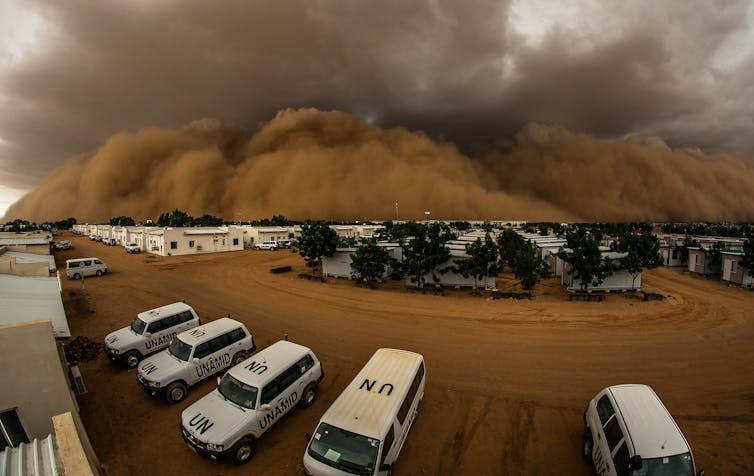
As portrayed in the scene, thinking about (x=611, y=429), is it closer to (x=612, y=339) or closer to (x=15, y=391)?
(x=612, y=339)

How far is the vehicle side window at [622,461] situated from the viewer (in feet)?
13.6

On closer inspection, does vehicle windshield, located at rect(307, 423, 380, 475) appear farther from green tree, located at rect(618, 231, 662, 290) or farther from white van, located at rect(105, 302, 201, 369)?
green tree, located at rect(618, 231, 662, 290)

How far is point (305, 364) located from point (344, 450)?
2497mm

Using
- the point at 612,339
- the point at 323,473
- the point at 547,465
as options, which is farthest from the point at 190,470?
the point at 612,339

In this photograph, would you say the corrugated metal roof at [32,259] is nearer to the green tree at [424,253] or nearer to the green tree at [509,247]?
the green tree at [424,253]

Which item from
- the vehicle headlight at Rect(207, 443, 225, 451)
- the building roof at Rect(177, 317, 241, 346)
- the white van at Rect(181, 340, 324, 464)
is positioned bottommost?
the vehicle headlight at Rect(207, 443, 225, 451)

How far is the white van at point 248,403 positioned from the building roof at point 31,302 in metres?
3.45

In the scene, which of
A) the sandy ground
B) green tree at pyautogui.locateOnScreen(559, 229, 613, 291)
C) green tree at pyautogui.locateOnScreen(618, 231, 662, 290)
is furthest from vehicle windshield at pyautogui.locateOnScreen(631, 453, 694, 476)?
green tree at pyautogui.locateOnScreen(618, 231, 662, 290)

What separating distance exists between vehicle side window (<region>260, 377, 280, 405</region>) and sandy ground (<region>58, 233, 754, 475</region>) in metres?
0.80

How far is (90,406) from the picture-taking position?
6992mm

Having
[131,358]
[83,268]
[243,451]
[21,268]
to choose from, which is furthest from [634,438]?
[83,268]

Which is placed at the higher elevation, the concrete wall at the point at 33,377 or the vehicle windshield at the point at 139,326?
the concrete wall at the point at 33,377

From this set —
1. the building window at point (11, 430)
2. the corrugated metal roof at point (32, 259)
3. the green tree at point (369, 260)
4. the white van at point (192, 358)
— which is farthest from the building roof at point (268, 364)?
the corrugated metal roof at point (32, 259)

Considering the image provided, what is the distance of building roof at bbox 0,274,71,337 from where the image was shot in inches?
264
